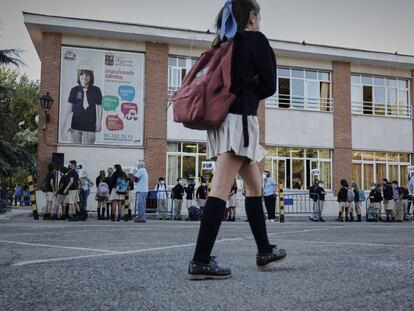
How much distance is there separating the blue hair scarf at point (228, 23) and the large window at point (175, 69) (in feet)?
71.9

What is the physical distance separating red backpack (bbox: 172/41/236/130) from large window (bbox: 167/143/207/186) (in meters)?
21.5

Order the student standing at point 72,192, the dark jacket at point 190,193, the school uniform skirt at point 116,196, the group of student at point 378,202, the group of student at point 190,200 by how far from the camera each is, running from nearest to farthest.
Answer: the student standing at point 72,192 < the school uniform skirt at point 116,196 < the group of student at point 190,200 < the dark jacket at point 190,193 < the group of student at point 378,202

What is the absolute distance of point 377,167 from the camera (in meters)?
28.8

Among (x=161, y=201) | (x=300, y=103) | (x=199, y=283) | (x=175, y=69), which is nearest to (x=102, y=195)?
(x=161, y=201)

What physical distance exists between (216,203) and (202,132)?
71.1ft

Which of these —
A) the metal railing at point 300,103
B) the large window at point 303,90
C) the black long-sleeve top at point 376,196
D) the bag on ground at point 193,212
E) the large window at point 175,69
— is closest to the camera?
the bag on ground at point 193,212

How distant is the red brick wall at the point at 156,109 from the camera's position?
2433cm

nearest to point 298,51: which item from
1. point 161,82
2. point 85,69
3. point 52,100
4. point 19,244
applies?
point 161,82

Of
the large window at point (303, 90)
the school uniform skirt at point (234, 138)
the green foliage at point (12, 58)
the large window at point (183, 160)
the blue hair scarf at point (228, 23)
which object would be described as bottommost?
the school uniform skirt at point (234, 138)

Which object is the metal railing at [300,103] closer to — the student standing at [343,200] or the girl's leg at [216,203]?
the student standing at [343,200]

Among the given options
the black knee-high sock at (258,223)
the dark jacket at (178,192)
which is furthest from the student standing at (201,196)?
the black knee-high sock at (258,223)

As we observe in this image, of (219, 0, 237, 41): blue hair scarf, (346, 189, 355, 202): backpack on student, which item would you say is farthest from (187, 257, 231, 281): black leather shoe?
(346, 189, 355, 202): backpack on student

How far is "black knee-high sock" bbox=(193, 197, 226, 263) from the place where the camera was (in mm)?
3293

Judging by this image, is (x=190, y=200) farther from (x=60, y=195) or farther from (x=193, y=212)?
(x=60, y=195)
